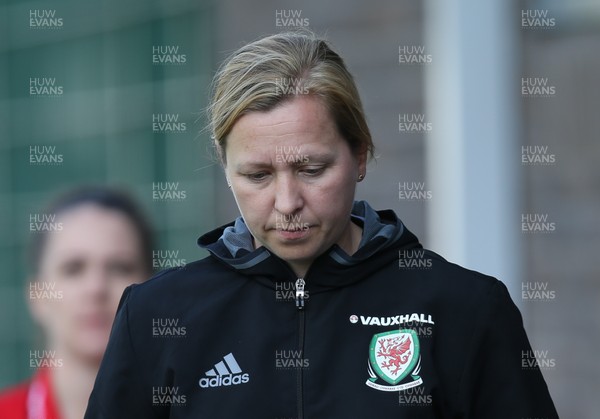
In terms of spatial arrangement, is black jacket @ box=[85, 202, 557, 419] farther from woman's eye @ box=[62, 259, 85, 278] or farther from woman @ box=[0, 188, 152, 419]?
woman's eye @ box=[62, 259, 85, 278]

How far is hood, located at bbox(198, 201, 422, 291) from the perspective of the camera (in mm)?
2104

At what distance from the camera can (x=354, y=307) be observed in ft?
6.85

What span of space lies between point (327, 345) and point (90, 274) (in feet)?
7.36

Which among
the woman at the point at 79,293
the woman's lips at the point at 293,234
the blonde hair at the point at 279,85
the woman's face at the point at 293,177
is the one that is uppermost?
the blonde hair at the point at 279,85

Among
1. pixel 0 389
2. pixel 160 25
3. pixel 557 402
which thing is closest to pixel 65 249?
pixel 0 389

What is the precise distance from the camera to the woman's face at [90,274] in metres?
4.04

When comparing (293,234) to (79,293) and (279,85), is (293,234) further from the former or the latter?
(79,293)

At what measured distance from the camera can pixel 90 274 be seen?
4141 mm

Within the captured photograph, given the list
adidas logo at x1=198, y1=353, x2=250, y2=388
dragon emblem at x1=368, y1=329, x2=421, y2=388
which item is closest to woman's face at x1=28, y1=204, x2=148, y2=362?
adidas logo at x1=198, y1=353, x2=250, y2=388

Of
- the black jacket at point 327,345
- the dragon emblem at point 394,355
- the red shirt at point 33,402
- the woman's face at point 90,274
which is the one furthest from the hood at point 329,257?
the red shirt at point 33,402

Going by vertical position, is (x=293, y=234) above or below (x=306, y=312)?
above

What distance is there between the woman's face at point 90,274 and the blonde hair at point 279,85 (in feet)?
6.38

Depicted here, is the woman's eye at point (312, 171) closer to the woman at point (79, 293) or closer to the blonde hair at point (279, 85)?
the blonde hair at point (279, 85)

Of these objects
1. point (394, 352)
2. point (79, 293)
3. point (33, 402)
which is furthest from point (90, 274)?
point (394, 352)
